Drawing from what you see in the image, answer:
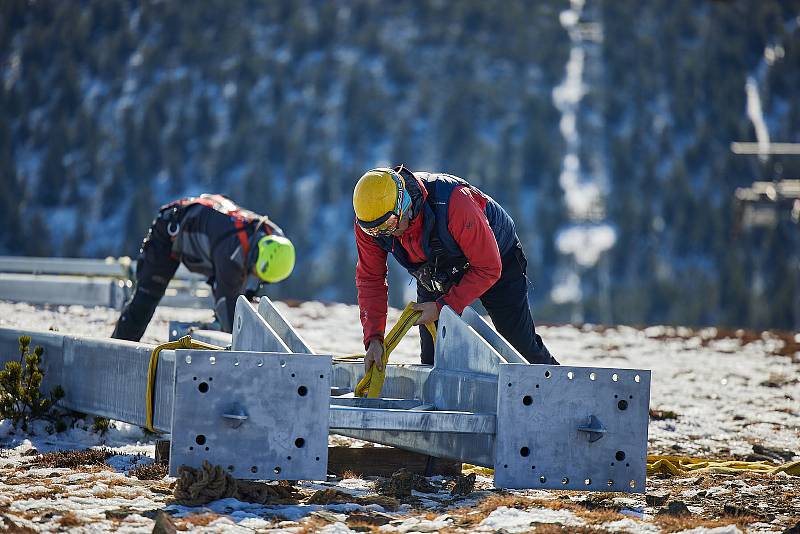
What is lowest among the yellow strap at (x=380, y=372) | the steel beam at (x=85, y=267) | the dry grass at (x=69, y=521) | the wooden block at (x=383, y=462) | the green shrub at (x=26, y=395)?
the dry grass at (x=69, y=521)

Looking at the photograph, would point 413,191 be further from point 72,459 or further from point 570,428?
point 72,459

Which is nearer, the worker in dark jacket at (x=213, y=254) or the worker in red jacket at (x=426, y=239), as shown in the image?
the worker in red jacket at (x=426, y=239)

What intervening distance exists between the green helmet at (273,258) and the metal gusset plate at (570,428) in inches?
178

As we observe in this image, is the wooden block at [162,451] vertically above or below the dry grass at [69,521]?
above

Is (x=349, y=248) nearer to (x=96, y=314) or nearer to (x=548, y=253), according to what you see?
(x=548, y=253)

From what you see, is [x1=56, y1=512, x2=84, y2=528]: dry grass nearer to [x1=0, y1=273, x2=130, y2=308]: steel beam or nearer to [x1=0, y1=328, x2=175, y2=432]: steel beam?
[x1=0, y1=328, x2=175, y2=432]: steel beam

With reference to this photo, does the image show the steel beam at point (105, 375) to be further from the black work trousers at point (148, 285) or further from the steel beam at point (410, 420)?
the black work trousers at point (148, 285)

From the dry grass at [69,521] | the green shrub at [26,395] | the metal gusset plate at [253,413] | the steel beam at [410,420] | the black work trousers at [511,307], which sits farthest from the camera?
the black work trousers at [511,307]

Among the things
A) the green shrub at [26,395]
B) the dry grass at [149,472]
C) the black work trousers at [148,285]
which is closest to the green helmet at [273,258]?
the black work trousers at [148,285]

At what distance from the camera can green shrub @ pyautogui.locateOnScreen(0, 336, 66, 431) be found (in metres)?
7.26

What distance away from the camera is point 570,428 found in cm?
574

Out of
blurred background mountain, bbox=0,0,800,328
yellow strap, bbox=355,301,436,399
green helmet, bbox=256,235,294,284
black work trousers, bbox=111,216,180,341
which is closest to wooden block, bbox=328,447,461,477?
yellow strap, bbox=355,301,436,399

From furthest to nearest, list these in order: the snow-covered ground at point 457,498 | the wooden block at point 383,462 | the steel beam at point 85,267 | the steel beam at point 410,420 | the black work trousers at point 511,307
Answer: the steel beam at point 85,267 → the black work trousers at point 511,307 → the wooden block at point 383,462 → the steel beam at point 410,420 → the snow-covered ground at point 457,498

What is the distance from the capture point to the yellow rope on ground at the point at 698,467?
6.72 metres
